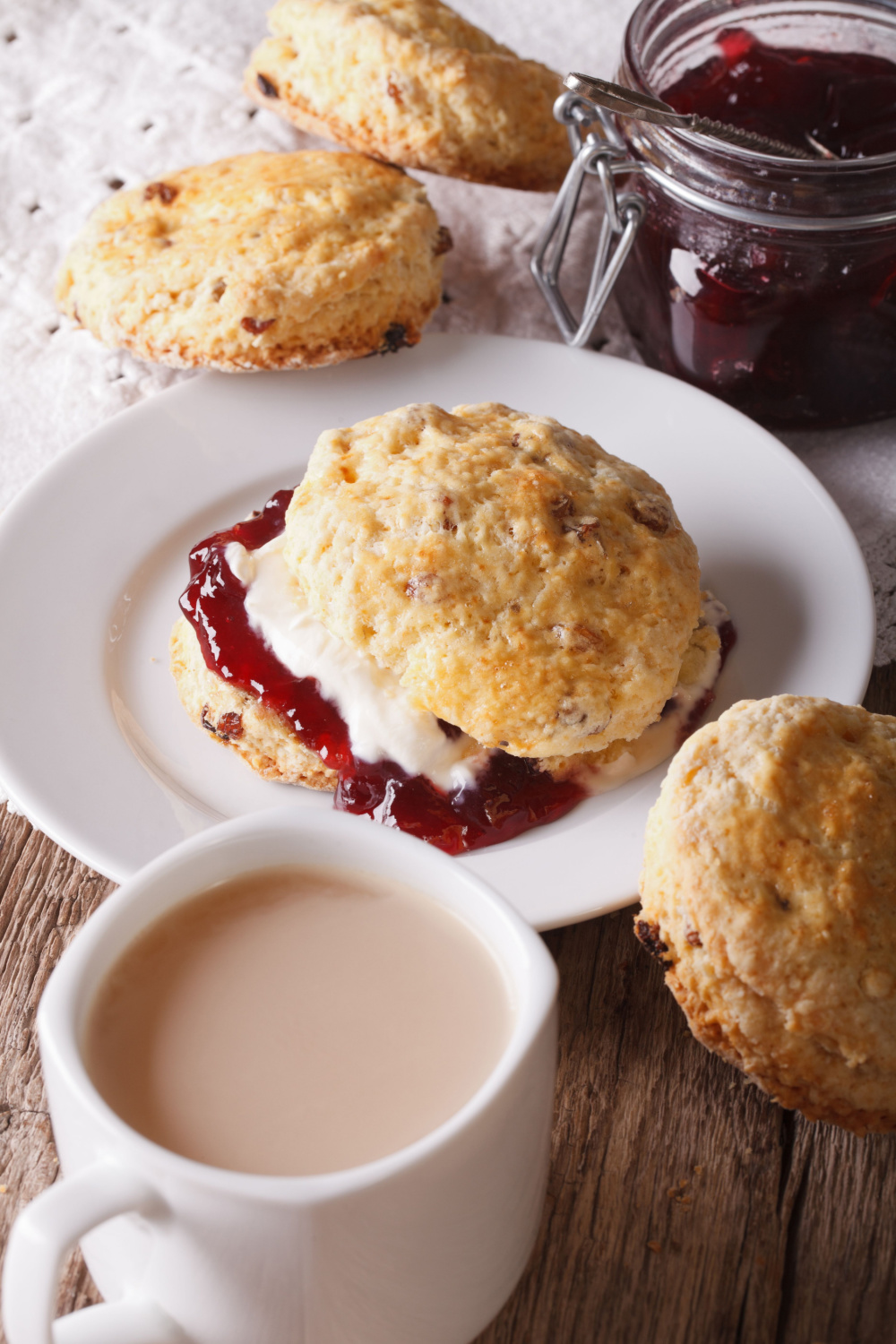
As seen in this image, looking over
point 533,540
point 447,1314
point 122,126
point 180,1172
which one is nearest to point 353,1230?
point 180,1172

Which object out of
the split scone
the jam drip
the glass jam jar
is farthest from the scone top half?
the jam drip

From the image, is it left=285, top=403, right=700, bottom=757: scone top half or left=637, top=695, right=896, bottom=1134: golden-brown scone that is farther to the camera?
left=285, top=403, right=700, bottom=757: scone top half

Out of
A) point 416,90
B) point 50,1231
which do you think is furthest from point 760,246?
point 50,1231

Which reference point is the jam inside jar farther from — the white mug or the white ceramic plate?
the white mug

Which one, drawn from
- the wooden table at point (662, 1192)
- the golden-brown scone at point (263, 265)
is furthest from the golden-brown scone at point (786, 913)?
the golden-brown scone at point (263, 265)

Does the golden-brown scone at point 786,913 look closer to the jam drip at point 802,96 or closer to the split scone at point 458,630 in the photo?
the split scone at point 458,630

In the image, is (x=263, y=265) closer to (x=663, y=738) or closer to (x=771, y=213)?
(x=771, y=213)
